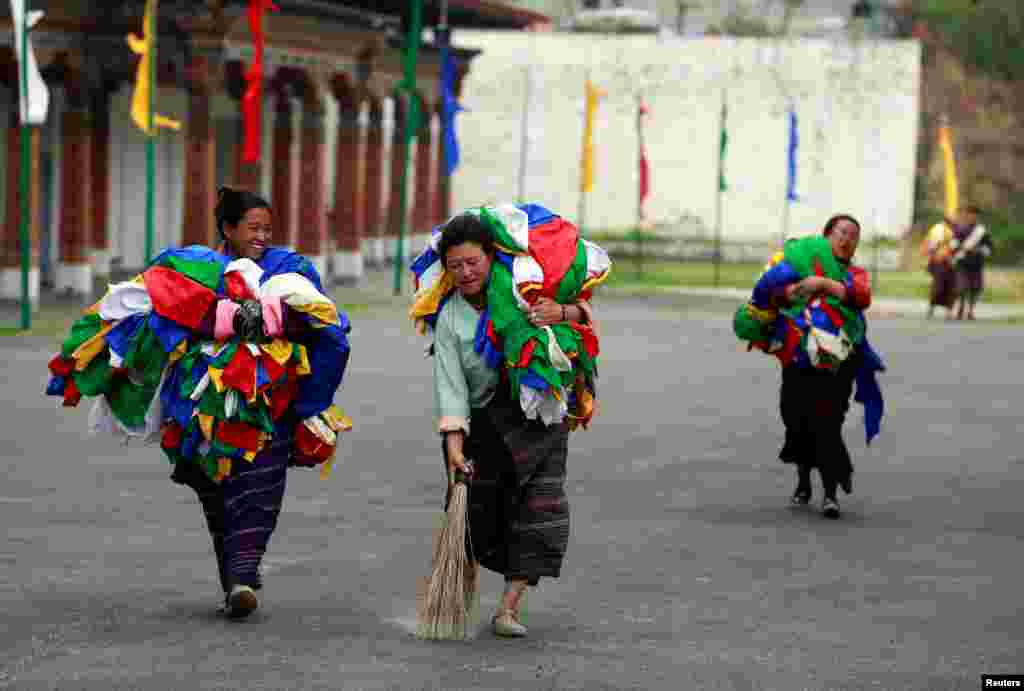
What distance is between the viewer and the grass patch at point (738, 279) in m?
40.8

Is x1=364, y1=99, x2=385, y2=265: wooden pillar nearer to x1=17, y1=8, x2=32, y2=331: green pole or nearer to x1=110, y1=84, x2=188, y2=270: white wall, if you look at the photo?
x1=110, y1=84, x2=188, y2=270: white wall

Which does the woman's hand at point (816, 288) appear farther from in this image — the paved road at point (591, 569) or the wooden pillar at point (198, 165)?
the wooden pillar at point (198, 165)

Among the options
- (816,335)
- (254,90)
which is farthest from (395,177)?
(816,335)

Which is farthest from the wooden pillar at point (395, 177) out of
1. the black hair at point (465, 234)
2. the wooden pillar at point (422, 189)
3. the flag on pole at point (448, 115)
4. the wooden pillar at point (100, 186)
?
the black hair at point (465, 234)

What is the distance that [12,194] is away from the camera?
2875 centimetres

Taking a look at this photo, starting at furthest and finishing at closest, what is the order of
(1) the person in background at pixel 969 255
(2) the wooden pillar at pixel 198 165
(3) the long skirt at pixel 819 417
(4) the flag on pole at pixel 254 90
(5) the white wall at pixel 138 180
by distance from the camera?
(5) the white wall at pixel 138 180 → (1) the person in background at pixel 969 255 → (2) the wooden pillar at pixel 198 165 → (4) the flag on pole at pixel 254 90 → (3) the long skirt at pixel 819 417

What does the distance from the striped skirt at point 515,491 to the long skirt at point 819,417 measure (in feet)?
13.3

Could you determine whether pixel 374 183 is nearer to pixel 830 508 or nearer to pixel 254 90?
pixel 254 90

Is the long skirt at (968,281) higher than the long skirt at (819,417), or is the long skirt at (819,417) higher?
the long skirt at (819,417)

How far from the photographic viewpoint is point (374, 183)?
43.7 m

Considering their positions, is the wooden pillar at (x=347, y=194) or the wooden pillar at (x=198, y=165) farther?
the wooden pillar at (x=347, y=194)

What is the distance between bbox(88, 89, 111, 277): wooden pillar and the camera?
33.3 m

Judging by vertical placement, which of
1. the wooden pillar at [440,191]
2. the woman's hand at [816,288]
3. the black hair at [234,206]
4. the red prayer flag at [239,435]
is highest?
the black hair at [234,206]

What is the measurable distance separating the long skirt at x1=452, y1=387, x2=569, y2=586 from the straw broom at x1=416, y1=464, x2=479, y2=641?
0.16 metres
